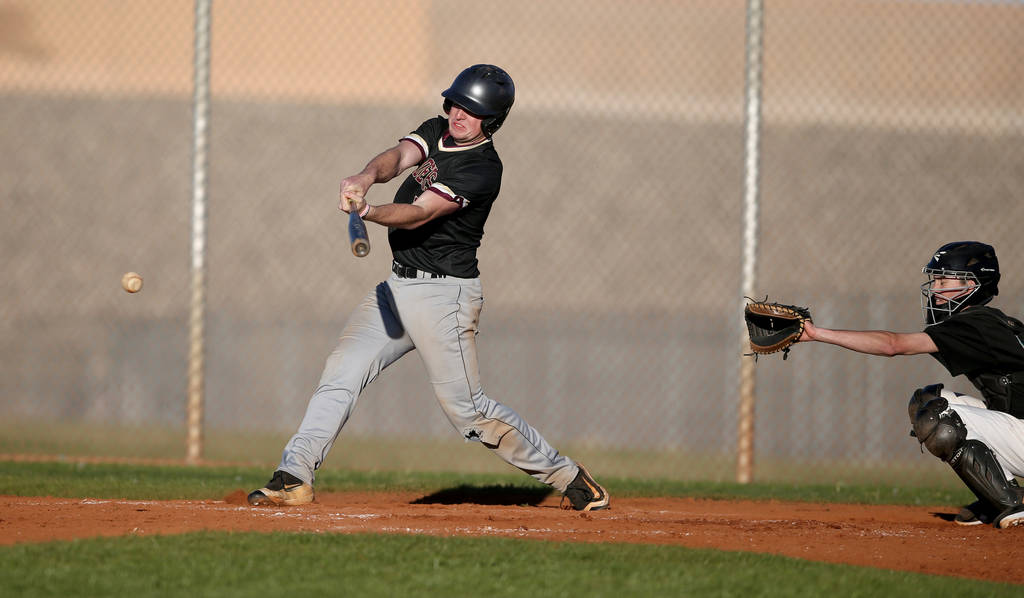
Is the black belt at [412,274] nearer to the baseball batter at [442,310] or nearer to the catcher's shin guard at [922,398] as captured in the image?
the baseball batter at [442,310]

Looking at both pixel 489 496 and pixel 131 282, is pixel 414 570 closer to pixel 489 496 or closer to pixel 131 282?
pixel 489 496

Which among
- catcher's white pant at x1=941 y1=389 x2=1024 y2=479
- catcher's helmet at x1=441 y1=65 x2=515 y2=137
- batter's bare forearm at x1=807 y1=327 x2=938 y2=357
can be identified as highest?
catcher's helmet at x1=441 y1=65 x2=515 y2=137

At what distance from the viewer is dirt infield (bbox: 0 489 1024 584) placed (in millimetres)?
4836

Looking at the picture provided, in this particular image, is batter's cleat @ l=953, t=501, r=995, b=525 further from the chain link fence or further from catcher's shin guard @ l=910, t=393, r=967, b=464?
the chain link fence

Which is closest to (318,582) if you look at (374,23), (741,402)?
(741,402)

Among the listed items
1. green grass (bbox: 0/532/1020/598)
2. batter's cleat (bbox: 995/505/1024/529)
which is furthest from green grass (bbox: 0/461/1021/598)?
batter's cleat (bbox: 995/505/1024/529)

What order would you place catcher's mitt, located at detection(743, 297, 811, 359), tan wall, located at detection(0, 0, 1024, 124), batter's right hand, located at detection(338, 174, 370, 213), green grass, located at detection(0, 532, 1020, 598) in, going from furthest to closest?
tan wall, located at detection(0, 0, 1024, 124) < catcher's mitt, located at detection(743, 297, 811, 359) < batter's right hand, located at detection(338, 174, 370, 213) < green grass, located at detection(0, 532, 1020, 598)

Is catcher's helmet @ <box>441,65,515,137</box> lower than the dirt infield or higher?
higher

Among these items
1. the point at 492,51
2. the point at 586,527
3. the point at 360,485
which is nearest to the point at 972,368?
the point at 586,527

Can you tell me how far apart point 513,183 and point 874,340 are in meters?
15.6

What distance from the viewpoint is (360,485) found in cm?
755

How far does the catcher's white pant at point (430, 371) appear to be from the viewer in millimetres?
5762

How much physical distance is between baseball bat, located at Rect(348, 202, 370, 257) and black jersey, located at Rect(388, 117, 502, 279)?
79cm

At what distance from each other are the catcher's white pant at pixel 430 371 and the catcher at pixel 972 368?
4.19 ft
